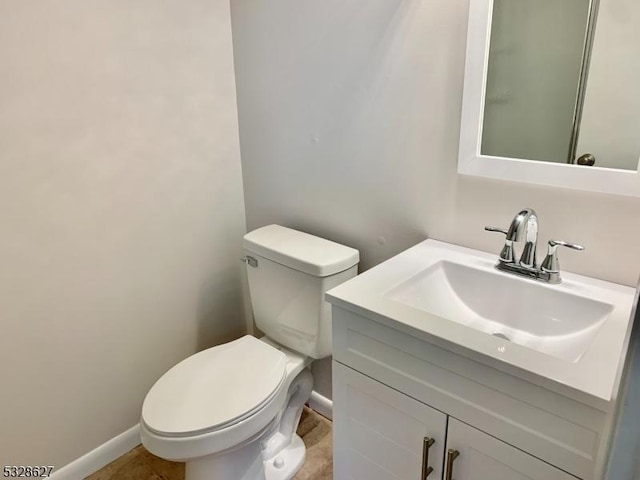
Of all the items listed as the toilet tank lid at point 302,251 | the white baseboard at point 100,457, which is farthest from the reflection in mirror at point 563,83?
the white baseboard at point 100,457

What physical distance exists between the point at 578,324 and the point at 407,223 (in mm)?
572

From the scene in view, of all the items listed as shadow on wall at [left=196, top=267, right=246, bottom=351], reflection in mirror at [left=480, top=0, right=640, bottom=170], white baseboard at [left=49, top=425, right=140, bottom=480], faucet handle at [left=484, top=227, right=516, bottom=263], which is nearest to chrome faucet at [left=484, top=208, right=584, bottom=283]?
faucet handle at [left=484, top=227, right=516, bottom=263]

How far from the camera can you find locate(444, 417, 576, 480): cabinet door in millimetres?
913

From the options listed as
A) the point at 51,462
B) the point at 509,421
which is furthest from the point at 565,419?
the point at 51,462

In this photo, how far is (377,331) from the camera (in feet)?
3.58

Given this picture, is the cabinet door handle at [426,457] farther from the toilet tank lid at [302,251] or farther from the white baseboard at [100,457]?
the white baseboard at [100,457]

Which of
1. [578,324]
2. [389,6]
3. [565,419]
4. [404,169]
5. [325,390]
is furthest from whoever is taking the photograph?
[325,390]

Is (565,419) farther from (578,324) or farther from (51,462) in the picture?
(51,462)

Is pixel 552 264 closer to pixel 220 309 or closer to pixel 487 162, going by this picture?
pixel 487 162

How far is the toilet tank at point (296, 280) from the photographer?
151cm

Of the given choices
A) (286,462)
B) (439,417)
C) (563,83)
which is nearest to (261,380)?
(286,462)

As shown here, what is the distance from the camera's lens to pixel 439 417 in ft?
3.41

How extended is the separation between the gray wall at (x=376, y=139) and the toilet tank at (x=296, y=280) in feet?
0.43

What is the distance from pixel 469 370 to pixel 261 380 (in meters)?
0.70
